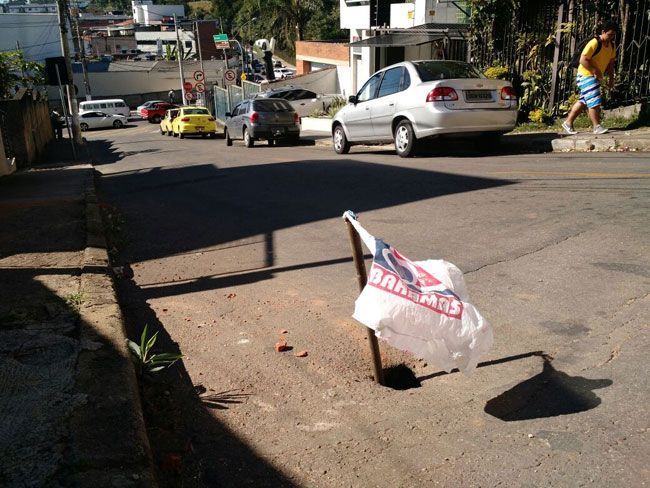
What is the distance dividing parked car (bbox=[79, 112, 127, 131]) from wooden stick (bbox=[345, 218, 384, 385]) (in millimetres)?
48762

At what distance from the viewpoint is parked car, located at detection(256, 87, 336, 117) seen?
33.1 meters

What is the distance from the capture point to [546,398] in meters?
3.36

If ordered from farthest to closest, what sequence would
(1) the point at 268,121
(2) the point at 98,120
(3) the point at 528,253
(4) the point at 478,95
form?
(2) the point at 98,120 → (1) the point at 268,121 → (4) the point at 478,95 → (3) the point at 528,253

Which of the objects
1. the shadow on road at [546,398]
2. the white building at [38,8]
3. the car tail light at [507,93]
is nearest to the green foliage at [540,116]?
the car tail light at [507,93]

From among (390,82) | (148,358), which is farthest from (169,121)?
(148,358)

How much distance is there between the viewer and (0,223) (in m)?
7.81

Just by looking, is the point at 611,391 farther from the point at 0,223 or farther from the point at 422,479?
the point at 0,223

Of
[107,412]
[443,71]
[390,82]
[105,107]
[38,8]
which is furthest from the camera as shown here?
[38,8]

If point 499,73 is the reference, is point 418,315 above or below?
below

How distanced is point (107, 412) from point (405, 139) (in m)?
10.2

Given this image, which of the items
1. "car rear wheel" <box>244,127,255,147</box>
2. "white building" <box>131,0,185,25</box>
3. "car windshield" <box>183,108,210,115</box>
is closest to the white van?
"car windshield" <box>183,108,210,115</box>

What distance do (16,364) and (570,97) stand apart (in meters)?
12.8

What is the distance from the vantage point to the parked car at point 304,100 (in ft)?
109

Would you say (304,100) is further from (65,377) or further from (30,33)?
(30,33)
